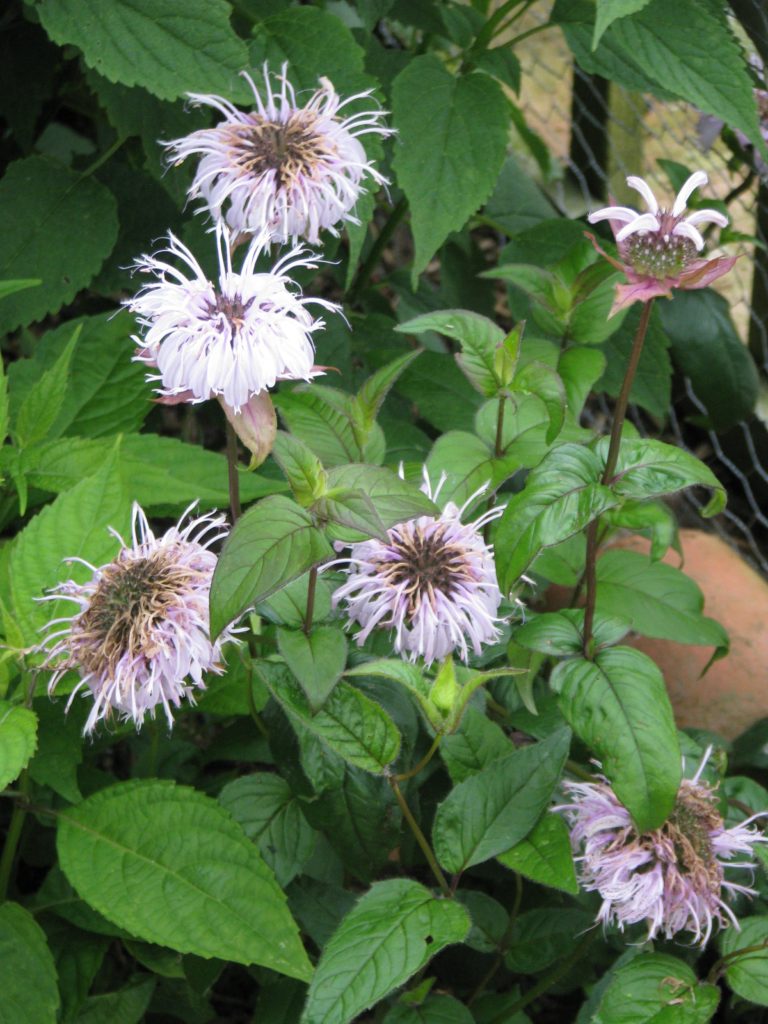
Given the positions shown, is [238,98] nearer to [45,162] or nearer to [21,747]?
[45,162]

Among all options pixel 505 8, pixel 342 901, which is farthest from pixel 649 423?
pixel 342 901

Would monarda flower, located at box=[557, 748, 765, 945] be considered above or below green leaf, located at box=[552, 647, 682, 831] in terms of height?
below

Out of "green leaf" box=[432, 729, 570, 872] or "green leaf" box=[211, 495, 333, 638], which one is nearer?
"green leaf" box=[211, 495, 333, 638]

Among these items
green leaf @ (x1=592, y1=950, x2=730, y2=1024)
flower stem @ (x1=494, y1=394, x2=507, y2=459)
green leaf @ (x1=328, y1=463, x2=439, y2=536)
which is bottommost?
green leaf @ (x1=592, y1=950, x2=730, y2=1024)

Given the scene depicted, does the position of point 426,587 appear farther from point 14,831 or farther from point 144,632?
point 14,831

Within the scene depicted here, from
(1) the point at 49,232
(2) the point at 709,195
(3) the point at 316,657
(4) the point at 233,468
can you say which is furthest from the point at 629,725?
(2) the point at 709,195

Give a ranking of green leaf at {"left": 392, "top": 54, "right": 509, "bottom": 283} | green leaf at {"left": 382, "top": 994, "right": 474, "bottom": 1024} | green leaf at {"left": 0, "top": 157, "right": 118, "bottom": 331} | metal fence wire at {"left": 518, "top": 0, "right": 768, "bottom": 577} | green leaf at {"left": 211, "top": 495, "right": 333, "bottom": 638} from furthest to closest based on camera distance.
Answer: metal fence wire at {"left": 518, "top": 0, "right": 768, "bottom": 577}, green leaf at {"left": 0, "top": 157, "right": 118, "bottom": 331}, green leaf at {"left": 392, "top": 54, "right": 509, "bottom": 283}, green leaf at {"left": 382, "top": 994, "right": 474, "bottom": 1024}, green leaf at {"left": 211, "top": 495, "right": 333, "bottom": 638}

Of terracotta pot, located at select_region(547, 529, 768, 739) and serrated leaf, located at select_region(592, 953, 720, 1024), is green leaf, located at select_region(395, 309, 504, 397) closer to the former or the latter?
serrated leaf, located at select_region(592, 953, 720, 1024)

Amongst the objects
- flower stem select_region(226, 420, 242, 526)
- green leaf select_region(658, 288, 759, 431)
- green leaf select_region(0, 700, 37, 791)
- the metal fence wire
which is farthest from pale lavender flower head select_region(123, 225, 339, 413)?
the metal fence wire
